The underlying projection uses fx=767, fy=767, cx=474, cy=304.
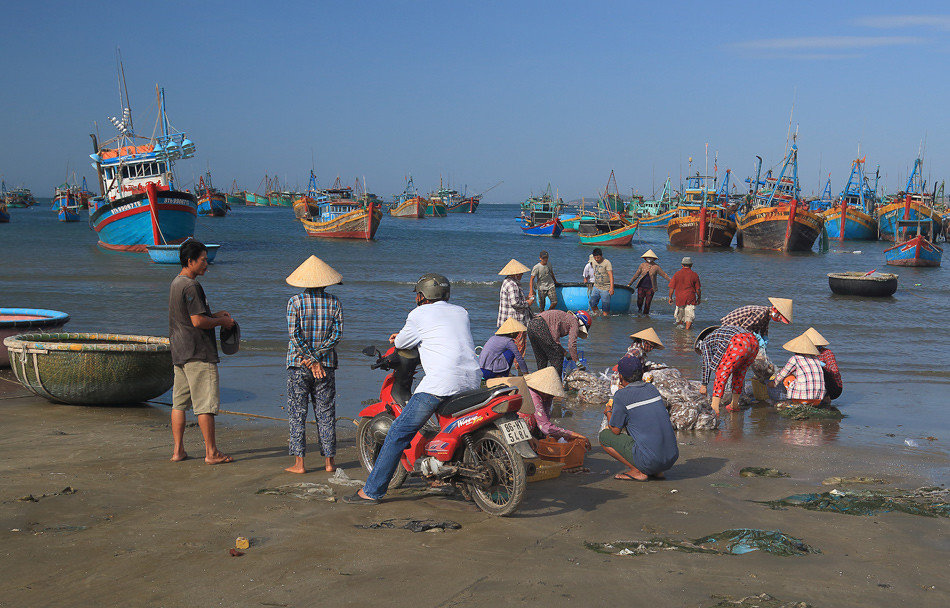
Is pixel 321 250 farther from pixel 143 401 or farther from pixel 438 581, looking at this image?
pixel 438 581

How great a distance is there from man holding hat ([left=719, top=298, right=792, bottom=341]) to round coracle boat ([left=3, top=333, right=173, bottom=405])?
621 centimetres

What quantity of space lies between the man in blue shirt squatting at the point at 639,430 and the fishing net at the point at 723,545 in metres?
1.22

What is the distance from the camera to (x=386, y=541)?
14.3ft

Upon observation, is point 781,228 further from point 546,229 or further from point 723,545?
point 723,545

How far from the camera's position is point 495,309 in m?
20.2

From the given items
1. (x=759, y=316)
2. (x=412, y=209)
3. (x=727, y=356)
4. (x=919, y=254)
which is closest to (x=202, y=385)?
(x=727, y=356)

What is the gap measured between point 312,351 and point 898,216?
61.8 m

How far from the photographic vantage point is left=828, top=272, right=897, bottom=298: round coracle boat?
2302 centimetres

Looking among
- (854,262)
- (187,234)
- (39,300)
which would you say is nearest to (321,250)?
(187,234)

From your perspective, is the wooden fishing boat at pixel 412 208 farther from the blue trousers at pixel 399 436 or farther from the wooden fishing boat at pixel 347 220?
the blue trousers at pixel 399 436

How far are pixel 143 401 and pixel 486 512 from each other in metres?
4.90

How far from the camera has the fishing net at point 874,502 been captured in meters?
5.11

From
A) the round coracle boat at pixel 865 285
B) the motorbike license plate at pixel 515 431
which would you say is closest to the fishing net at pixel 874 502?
the motorbike license plate at pixel 515 431

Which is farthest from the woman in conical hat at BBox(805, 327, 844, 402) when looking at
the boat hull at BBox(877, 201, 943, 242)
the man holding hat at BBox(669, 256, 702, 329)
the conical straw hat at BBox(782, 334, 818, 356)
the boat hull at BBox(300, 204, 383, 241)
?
the boat hull at BBox(877, 201, 943, 242)
